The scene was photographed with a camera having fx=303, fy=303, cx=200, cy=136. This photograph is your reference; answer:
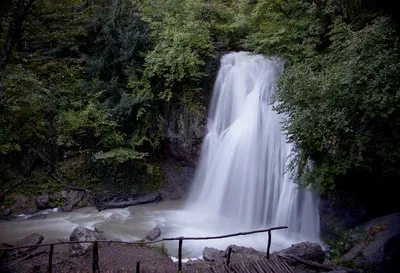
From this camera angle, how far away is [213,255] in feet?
26.9

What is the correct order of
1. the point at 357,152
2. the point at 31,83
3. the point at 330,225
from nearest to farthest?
the point at 357,152 → the point at 330,225 → the point at 31,83

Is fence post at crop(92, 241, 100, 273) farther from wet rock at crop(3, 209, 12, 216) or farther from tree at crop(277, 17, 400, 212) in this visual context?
wet rock at crop(3, 209, 12, 216)

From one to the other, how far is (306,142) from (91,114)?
9495 mm

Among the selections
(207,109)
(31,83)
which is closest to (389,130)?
(207,109)

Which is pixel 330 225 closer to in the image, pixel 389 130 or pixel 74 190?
pixel 389 130

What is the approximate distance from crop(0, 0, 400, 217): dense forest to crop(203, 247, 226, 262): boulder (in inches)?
117

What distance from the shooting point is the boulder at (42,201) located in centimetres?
1212

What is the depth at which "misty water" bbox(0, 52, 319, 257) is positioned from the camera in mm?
9758

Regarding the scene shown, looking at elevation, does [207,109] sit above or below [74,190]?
above

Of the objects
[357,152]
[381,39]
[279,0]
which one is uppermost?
[279,0]

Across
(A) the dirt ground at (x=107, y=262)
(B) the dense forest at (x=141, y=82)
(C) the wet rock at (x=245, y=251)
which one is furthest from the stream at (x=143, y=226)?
(B) the dense forest at (x=141, y=82)

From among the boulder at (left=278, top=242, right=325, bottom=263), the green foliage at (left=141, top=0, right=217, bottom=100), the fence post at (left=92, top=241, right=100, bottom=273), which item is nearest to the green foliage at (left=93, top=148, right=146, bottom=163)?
the green foliage at (left=141, top=0, right=217, bottom=100)

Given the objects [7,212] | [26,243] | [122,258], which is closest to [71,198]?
[7,212]

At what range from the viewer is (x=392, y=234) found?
22.7 feet
